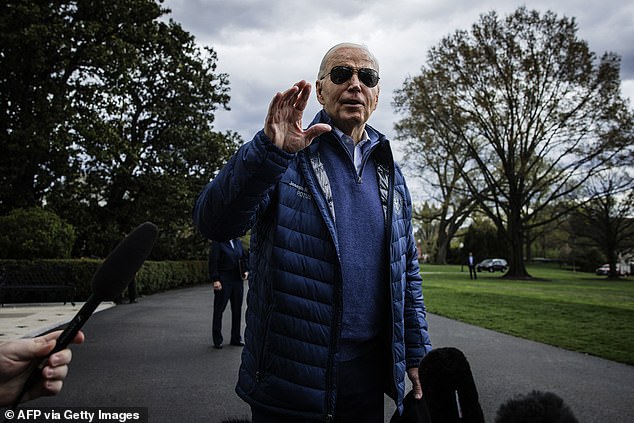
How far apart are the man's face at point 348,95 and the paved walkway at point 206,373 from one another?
3244 millimetres

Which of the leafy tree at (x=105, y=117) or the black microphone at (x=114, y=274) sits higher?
the leafy tree at (x=105, y=117)

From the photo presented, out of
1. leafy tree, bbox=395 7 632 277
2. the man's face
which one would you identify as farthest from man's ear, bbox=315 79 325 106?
leafy tree, bbox=395 7 632 277

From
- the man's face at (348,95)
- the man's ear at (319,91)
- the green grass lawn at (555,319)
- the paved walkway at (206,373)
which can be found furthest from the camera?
the green grass lawn at (555,319)

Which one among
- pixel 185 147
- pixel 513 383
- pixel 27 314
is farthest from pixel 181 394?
pixel 185 147

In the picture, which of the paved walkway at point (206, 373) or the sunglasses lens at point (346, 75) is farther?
the paved walkway at point (206, 373)

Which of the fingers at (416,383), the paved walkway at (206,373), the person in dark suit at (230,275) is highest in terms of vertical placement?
the person in dark suit at (230,275)

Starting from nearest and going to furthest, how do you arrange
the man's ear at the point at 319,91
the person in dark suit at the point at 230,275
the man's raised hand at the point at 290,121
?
the man's raised hand at the point at 290,121 → the man's ear at the point at 319,91 → the person in dark suit at the point at 230,275

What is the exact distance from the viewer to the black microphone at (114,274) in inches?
39.9

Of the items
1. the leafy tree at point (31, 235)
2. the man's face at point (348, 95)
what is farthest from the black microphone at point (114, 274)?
the leafy tree at point (31, 235)

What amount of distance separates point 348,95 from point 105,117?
20.6m

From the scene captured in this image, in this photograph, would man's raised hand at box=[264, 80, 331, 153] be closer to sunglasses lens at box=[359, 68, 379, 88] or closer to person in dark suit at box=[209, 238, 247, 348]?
sunglasses lens at box=[359, 68, 379, 88]

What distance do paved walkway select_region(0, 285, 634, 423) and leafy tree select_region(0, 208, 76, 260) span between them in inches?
262

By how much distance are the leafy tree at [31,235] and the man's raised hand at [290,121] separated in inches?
690

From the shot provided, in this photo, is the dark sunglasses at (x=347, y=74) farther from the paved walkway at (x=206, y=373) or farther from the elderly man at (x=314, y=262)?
the paved walkway at (x=206, y=373)
